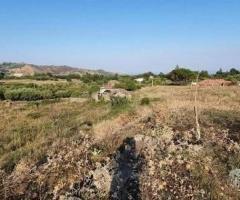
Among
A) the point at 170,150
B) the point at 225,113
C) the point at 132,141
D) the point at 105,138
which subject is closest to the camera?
the point at 170,150

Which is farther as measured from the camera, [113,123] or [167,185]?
[113,123]

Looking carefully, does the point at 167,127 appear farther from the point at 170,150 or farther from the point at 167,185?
the point at 167,185

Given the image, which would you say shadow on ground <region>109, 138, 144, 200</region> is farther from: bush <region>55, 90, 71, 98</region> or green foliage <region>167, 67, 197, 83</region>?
green foliage <region>167, 67, 197, 83</region>

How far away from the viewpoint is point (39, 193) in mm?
9977

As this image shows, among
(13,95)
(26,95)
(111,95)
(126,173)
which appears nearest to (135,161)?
(126,173)

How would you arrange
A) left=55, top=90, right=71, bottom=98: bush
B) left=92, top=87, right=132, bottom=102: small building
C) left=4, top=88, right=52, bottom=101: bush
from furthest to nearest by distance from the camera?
1. left=55, top=90, right=71, bottom=98: bush
2. left=4, top=88, right=52, bottom=101: bush
3. left=92, top=87, right=132, bottom=102: small building

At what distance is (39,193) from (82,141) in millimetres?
3876

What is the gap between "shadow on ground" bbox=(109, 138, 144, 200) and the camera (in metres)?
9.19

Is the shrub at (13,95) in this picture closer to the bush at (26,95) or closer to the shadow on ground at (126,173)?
the bush at (26,95)

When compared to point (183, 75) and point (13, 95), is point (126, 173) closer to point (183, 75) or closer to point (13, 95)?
point (13, 95)

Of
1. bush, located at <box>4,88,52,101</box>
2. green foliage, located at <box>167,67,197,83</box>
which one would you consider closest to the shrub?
bush, located at <box>4,88,52,101</box>

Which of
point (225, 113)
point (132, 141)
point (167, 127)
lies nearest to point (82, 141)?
point (132, 141)

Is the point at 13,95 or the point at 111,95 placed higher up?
the point at 111,95

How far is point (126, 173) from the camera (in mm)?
10266
